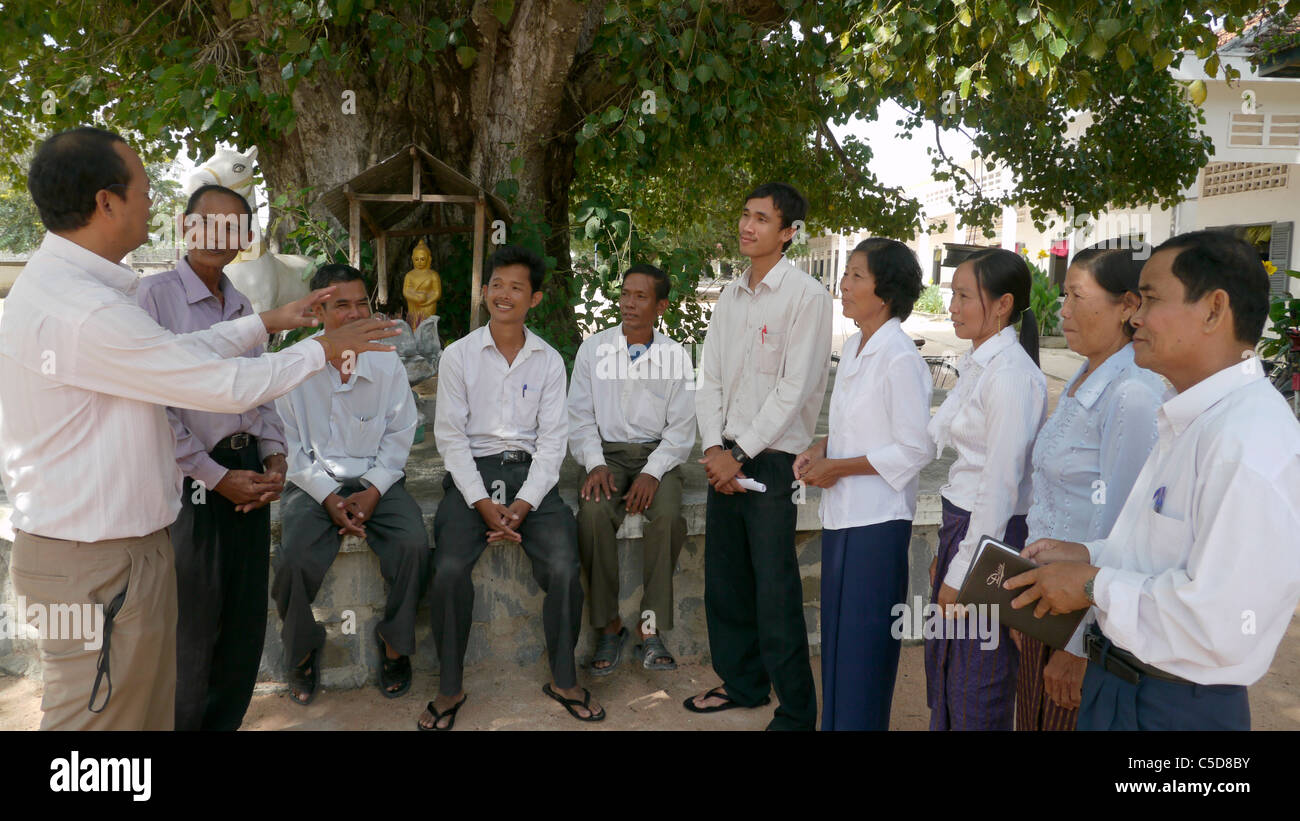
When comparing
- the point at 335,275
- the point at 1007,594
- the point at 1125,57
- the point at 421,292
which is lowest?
the point at 1007,594

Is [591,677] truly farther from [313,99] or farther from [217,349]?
[313,99]

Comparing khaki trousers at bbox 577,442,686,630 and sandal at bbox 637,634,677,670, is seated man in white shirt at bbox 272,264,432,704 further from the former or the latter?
sandal at bbox 637,634,677,670

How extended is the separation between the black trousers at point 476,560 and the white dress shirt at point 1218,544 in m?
2.28

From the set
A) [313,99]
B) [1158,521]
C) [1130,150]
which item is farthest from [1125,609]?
[1130,150]

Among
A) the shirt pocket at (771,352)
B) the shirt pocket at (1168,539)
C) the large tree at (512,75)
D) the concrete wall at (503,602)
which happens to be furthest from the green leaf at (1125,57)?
the shirt pocket at (1168,539)

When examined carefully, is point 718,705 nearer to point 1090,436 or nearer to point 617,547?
point 617,547

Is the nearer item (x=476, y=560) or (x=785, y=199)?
(x=785, y=199)

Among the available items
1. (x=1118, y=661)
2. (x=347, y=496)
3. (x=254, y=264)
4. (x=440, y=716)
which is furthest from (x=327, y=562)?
(x=1118, y=661)

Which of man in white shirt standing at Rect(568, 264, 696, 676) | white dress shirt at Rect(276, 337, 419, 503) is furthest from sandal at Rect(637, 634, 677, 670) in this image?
white dress shirt at Rect(276, 337, 419, 503)

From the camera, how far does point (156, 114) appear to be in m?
5.09

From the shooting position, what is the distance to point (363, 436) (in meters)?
3.93

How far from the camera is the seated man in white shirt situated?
3.63 metres

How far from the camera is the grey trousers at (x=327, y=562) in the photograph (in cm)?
359

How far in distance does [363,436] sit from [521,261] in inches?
41.2
